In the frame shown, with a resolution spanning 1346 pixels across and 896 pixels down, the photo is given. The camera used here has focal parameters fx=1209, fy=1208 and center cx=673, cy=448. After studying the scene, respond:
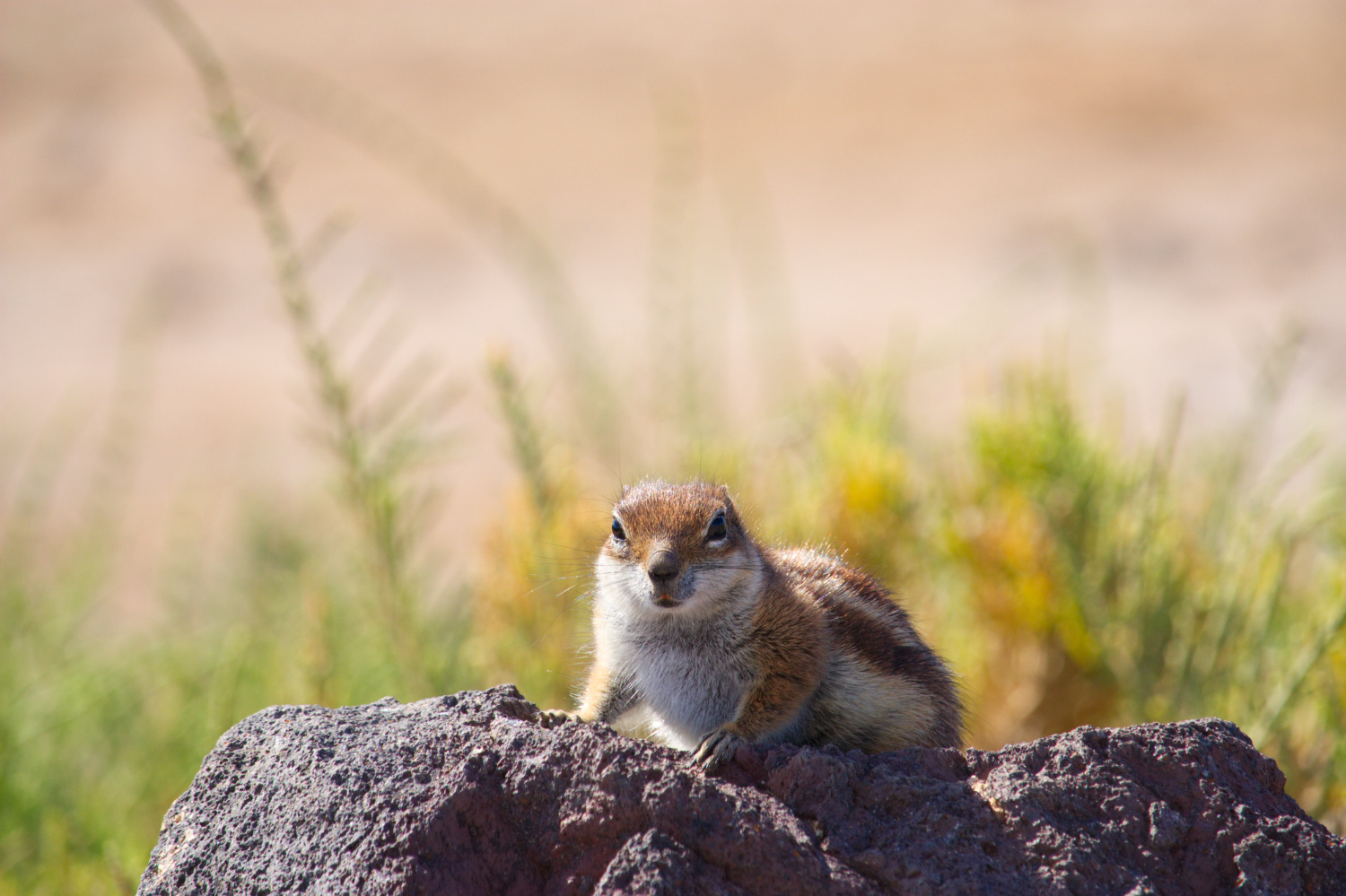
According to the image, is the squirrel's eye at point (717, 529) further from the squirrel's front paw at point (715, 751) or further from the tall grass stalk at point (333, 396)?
the tall grass stalk at point (333, 396)

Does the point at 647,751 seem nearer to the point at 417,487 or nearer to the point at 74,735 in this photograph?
the point at 417,487

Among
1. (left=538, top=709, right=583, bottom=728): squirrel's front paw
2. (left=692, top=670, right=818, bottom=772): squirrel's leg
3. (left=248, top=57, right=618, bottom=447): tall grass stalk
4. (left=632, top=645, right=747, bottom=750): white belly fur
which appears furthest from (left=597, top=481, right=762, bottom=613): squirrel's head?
(left=248, top=57, right=618, bottom=447): tall grass stalk

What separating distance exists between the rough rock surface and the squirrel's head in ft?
2.40

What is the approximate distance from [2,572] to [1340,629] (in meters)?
6.83

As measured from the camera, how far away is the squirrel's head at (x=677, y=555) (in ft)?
10.5

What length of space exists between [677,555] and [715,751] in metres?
0.77

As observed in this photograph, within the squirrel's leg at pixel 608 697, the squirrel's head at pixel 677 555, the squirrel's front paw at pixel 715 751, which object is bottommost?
the squirrel's leg at pixel 608 697

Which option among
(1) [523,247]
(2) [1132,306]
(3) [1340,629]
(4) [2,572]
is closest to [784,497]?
(1) [523,247]

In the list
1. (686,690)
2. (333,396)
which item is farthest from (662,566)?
(333,396)

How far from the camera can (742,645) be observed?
318 centimetres

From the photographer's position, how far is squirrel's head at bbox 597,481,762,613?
319 cm

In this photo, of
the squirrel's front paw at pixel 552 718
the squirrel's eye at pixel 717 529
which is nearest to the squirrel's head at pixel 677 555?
the squirrel's eye at pixel 717 529

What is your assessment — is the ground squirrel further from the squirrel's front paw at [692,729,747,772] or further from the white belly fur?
the squirrel's front paw at [692,729,747,772]

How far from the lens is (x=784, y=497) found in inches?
228
